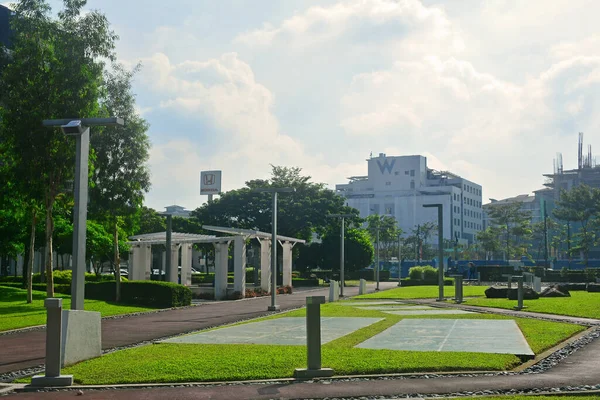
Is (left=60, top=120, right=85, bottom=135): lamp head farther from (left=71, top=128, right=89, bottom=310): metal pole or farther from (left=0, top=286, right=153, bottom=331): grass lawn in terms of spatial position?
(left=0, top=286, right=153, bottom=331): grass lawn

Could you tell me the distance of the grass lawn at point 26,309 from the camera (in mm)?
21939

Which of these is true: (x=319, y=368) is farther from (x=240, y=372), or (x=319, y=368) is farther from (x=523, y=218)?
(x=523, y=218)

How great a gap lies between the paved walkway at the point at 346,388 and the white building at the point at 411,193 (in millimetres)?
136028

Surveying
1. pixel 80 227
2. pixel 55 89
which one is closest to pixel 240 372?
pixel 80 227

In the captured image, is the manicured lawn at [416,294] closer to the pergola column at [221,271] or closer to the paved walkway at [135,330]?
the pergola column at [221,271]

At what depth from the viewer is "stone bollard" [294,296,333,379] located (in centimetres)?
1067

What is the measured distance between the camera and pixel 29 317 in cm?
2348

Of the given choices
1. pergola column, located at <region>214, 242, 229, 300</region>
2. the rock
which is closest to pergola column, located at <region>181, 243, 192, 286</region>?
pergola column, located at <region>214, 242, 229, 300</region>

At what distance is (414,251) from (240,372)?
124 m

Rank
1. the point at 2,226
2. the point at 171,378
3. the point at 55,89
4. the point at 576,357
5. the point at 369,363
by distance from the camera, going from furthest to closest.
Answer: the point at 2,226, the point at 55,89, the point at 576,357, the point at 369,363, the point at 171,378

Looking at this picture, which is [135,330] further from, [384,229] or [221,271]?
[384,229]

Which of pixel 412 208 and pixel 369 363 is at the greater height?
pixel 412 208

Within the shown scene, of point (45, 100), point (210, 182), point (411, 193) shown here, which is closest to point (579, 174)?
point (411, 193)

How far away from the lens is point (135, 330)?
769 inches
